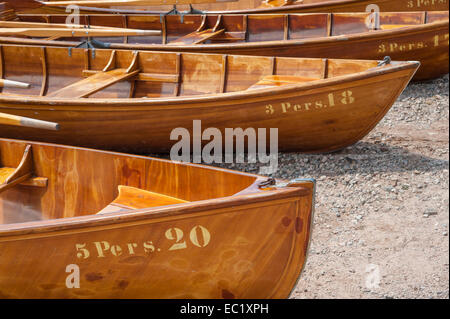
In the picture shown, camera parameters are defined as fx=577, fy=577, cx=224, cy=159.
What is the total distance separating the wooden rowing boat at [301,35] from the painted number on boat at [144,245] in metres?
3.82

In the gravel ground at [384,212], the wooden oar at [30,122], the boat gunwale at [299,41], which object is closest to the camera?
Result: the wooden oar at [30,122]

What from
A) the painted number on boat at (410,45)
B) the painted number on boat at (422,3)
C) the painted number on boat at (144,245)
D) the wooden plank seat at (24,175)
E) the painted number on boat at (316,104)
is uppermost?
the painted number on boat at (422,3)

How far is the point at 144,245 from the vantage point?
11.4ft

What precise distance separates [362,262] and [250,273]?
1.20 metres

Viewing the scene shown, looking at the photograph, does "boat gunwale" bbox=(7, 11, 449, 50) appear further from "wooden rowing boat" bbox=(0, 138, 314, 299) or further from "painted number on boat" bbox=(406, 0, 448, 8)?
"wooden rowing boat" bbox=(0, 138, 314, 299)

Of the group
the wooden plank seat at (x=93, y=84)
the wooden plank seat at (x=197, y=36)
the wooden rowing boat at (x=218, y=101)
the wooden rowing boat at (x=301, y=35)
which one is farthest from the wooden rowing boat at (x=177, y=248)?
the wooden plank seat at (x=197, y=36)

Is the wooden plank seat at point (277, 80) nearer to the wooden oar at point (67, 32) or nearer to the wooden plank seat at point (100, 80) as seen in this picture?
the wooden oar at point (67, 32)

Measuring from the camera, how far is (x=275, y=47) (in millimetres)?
7008

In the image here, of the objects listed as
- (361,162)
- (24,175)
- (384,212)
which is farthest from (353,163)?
(24,175)

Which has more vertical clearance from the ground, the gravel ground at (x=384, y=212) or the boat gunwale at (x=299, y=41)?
the boat gunwale at (x=299, y=41)

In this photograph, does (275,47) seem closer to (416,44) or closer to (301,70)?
(301,70)

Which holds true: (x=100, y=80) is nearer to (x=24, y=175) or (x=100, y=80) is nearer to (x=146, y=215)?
(x=24, y=175)

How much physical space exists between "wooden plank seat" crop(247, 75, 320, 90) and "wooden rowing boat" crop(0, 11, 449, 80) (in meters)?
1.03

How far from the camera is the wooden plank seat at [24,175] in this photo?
451cm
